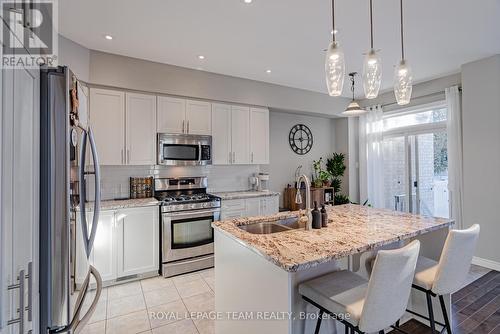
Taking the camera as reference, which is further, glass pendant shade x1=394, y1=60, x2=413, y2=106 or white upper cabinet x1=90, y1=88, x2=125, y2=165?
white upper cabinet x1=90, y1=88, x2=125, y2=165

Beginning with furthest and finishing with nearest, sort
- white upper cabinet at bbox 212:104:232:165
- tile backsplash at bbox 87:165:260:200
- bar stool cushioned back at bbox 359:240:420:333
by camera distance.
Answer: white upper cabinet at bbox 212:104:232:165 < tile backsplash at bbox 87:165:260:200 < bar stool cushioned back at bbox 359:240:420:333

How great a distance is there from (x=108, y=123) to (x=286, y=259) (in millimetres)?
3085

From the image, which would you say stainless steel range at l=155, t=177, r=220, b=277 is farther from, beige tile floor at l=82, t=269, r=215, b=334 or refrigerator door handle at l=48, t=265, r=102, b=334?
refrigerator door handle at l=48, t=265, r=102, b=334

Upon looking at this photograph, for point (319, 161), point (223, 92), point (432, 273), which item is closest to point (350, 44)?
point (223, 92)

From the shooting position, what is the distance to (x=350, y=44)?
3191mm

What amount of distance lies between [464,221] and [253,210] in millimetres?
3234

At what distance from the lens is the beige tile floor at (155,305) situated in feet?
7.59

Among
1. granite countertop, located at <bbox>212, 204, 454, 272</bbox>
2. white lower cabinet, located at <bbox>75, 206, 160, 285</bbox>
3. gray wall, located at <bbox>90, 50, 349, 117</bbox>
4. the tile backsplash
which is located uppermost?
gray wall, located at <bbox>90, 50, 349, 117</bbox>

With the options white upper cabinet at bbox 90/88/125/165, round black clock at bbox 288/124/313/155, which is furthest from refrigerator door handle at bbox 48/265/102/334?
round black clock at bbox 288/124/313/155

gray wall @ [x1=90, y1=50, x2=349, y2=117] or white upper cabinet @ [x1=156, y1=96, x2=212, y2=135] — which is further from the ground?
gray wall @ [x1=90, y1=50, x2=349, y2=117]

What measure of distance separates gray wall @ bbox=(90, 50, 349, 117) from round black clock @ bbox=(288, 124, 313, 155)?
1.86 feet

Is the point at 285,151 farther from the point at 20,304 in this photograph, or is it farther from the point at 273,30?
the point at 20,304

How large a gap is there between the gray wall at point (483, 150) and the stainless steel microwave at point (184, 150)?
3935mm

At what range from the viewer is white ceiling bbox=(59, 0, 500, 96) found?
241 centimetres
